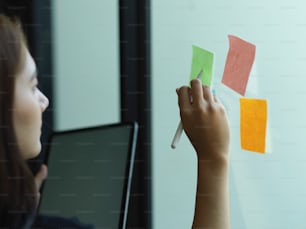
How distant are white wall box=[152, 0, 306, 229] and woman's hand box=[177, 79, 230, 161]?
0.14 meters

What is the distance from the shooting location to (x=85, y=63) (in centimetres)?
94

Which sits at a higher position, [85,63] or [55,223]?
[85,63]

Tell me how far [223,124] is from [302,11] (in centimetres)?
24

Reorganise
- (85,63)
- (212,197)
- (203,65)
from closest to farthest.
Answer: (212,197)
(203,65)
(85,63)

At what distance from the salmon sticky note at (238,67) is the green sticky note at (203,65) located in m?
0.03

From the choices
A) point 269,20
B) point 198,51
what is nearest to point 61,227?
point 198,51

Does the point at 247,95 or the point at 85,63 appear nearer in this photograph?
the point at 247,95

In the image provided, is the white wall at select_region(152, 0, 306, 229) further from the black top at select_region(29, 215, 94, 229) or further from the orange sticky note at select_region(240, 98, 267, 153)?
the black top at select_region(29, 215, 94, 229)

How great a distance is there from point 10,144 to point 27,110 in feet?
0.14

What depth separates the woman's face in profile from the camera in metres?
0.57

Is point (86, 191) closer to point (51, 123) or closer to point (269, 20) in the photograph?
point (51, 123)

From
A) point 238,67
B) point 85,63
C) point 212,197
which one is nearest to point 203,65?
point 238,67

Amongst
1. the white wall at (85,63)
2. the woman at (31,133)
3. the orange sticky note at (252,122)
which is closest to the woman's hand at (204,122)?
the woman at (31,133)

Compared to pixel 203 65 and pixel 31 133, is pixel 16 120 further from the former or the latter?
pixel 203 65
